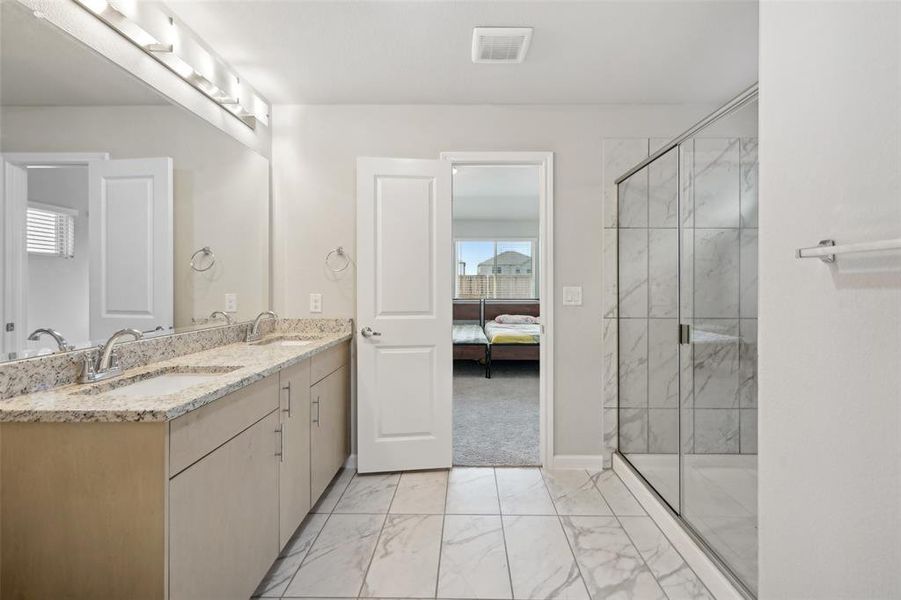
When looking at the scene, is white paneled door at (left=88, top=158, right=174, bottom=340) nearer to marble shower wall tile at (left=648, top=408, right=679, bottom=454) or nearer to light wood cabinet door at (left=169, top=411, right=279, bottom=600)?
light wood cabinet door at (left=169, top=411, right=279, bottom=600)

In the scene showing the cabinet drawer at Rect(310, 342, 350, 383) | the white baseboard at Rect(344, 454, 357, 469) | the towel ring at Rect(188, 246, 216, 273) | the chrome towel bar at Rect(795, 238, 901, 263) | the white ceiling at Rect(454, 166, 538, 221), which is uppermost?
the white ceiling at Rect(454, 166, 538, 221)

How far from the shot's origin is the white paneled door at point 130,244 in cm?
157

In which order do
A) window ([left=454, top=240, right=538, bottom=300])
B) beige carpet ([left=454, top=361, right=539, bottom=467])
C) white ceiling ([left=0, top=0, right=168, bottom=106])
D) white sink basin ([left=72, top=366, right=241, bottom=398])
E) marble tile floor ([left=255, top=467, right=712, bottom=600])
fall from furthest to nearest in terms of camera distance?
1. window ([left=454, top=240, right=538, bottom=300])
2. beige carpet ([left=454, top=361, right=539, bottom=467])
3. marble tile floor ([left=255, top=467, right=712, bottom=600])
4. white sink basin ([left=72, top=366, right=241, bottom=398])
5. white ceiling ([left=0, top=0, right=168, bottom=106])

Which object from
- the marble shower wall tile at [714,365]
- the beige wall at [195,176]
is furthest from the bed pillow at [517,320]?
the marble shower wall tile at [714,365]

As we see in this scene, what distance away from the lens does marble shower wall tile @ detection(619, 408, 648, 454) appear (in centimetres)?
264

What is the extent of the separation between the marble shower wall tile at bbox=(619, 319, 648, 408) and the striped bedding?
8.92ft

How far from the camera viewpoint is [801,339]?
1.14 meters

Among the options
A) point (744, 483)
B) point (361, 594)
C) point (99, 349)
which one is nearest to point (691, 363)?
point (744, 483)

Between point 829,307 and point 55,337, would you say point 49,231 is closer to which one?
point 55,337

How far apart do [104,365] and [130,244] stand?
0.51 metres

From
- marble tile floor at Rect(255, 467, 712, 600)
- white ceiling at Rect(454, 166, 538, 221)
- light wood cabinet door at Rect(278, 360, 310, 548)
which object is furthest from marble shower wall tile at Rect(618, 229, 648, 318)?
white ceiling at Rect(454, 166, 538, 221)

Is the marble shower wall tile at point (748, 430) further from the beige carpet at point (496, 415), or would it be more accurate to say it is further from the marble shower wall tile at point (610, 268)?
the beige carpet at point (496, 415)

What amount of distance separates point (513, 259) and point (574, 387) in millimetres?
5319

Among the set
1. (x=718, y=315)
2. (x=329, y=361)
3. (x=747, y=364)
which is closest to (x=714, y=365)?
(x=747, y=364)
